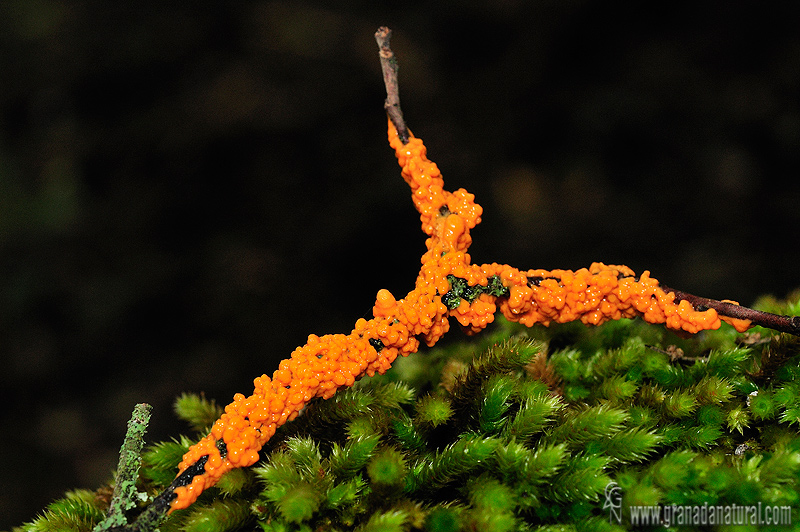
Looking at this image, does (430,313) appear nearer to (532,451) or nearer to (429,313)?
(429,313)

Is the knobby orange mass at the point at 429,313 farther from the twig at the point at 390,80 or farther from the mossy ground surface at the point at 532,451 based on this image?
the mossy ground surface at the point at 532,451

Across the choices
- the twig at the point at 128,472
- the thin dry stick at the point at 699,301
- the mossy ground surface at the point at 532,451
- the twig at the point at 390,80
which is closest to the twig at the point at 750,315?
the thin dry stick at the point at 699,301

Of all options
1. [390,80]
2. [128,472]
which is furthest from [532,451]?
[390,80]

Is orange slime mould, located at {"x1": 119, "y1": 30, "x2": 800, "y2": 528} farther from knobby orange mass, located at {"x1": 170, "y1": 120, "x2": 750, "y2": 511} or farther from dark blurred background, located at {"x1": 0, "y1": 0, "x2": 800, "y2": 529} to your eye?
dark blurred background, located at {"x1": 0, "y1": 0, "x2": 800, "y2": 529}

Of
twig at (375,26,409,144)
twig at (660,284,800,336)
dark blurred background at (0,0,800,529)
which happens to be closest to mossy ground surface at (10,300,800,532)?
twig at (660,284,800,336)

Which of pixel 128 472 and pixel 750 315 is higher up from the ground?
pixel 750 315
